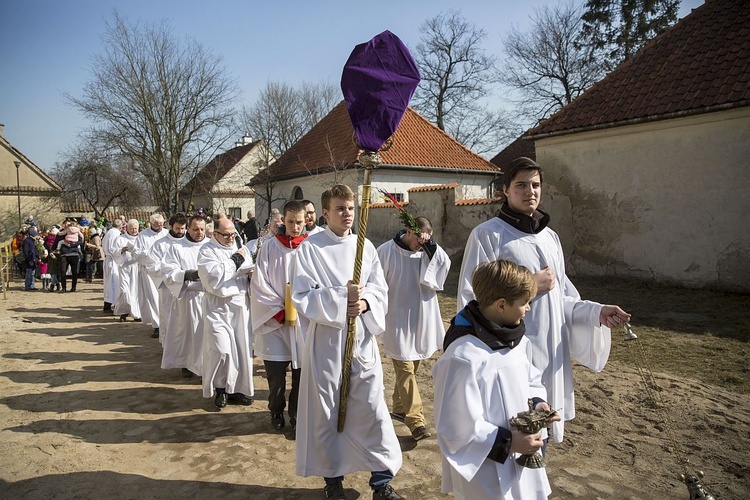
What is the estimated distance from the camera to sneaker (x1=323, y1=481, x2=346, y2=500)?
3883 mm

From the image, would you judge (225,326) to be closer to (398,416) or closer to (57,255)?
(398,416)

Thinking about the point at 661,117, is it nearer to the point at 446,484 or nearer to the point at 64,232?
the point at 446,484

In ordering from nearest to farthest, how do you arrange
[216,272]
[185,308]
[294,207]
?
1. [294,207]
2. [216,272]
3. [185,308]

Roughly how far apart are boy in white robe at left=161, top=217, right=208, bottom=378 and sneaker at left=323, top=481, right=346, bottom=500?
136 inches

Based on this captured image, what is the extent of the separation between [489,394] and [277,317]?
313cm

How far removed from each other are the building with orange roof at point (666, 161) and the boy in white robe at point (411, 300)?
29.1 ft

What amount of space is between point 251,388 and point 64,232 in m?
13.1

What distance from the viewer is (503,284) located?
2469 millimetres

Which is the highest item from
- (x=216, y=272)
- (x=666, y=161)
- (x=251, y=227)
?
(x=666, y=161)

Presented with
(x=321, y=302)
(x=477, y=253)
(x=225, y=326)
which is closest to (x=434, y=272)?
(x=321, y=302)

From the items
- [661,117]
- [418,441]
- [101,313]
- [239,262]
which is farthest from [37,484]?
[661,117]

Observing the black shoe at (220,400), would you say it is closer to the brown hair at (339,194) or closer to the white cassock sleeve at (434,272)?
the white cassock sleeve at (434,272)

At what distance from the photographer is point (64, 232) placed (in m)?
16.2

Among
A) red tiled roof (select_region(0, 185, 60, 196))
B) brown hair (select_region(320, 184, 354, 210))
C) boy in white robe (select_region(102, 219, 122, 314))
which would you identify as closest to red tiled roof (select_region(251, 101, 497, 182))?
boy in white robe (select_region(102, 219, 122, 314))
